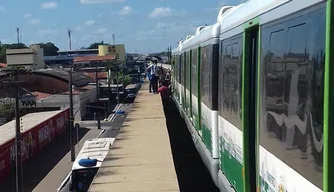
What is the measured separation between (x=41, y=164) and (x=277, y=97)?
34832 millimetres

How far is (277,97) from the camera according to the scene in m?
5.64

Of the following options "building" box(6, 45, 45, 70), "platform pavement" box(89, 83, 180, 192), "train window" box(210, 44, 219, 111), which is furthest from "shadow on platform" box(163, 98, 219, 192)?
"building" box(6, 45, 45, 70)

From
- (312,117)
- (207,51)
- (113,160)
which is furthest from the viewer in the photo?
(113,160)

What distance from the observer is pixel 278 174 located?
5.57m

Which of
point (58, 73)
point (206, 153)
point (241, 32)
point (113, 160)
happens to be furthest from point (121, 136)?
point (58, 73)

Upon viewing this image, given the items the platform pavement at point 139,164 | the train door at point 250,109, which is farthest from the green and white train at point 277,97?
the platform pavement at point 139,164

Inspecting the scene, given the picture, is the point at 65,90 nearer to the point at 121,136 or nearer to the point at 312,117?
the point at 121,136

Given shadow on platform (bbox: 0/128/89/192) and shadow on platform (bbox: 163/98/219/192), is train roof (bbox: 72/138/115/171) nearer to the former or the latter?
shadow on platform (bbox: 163/98/219/192)

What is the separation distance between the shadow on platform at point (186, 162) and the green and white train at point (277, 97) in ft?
23.2

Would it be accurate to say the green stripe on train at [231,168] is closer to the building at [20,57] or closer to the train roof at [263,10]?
the train roof at [263,10]

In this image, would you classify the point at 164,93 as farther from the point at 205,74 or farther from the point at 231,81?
the point at 231,81

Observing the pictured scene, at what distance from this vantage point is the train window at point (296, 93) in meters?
4.39

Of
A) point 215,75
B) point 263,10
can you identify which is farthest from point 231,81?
point 215,75

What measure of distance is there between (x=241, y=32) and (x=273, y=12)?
73.4 inches
